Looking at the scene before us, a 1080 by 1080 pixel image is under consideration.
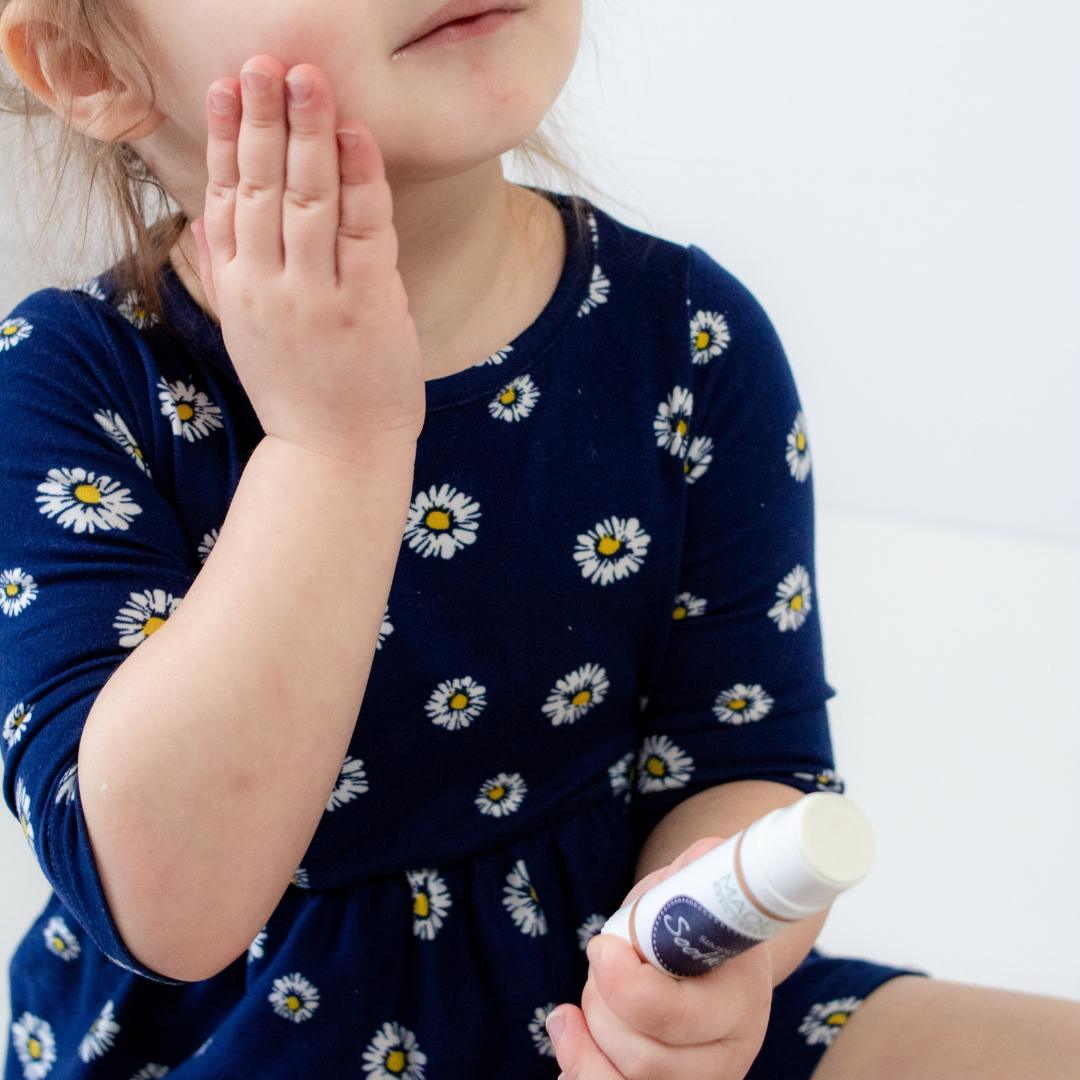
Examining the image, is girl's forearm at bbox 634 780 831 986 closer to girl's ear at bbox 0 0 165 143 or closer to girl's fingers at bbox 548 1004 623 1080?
girl's fingers at bbox 548 1004 623 1080

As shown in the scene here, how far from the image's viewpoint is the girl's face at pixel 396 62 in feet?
1.63

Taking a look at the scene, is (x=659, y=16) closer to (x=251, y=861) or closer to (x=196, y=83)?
(x=196, y=83)

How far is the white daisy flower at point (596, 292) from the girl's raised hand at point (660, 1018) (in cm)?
27

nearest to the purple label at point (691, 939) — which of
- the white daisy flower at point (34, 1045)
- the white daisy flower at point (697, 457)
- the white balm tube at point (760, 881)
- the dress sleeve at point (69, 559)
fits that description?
the white balm tube at point (760, 881)

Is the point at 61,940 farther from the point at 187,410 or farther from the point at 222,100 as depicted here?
the point at 222,100

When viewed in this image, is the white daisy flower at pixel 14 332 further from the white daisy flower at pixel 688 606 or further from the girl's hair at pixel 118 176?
the white daisy flower at pixel 688 606

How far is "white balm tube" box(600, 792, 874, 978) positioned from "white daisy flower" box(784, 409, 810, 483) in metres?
0.30

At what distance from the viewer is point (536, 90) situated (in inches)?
21.3

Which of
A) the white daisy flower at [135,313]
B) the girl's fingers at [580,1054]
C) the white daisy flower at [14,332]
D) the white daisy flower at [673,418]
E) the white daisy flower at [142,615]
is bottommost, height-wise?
the girl's fingers at [580,1054]

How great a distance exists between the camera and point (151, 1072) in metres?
0.69

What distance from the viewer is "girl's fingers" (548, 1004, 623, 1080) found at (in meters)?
0.50

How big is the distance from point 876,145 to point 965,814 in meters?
0.53

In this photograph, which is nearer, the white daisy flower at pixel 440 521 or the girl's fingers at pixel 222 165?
the girl's fingers at pixel 222 165

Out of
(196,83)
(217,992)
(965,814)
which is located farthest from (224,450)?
(965,814)
